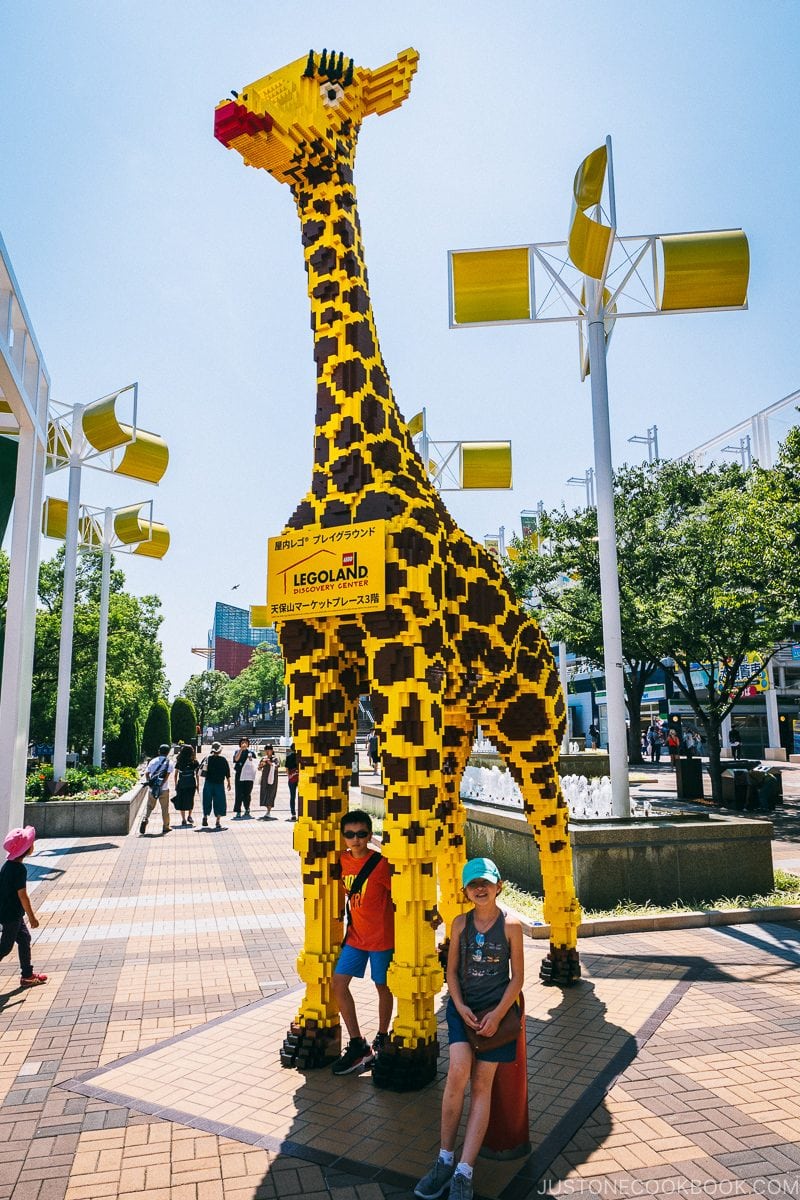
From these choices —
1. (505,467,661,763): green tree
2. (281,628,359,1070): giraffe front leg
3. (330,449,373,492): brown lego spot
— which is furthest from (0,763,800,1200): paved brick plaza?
(505,467,661,763): green tree

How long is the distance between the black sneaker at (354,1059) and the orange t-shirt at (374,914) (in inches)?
24.7

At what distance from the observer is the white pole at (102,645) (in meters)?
20.4

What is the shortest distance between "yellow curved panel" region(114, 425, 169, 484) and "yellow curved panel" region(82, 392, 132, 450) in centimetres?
128

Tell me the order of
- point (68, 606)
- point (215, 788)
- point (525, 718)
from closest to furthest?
point (525, 718)
point (68, 606)
point (215, 788)

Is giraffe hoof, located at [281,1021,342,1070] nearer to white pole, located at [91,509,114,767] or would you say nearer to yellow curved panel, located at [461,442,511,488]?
white pole, located at [91,509,114,767]

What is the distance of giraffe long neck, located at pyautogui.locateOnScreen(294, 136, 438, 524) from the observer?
5.04 metres

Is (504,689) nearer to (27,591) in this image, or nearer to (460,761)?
(460,761)

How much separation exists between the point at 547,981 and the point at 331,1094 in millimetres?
2533

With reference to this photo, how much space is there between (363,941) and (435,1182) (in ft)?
4.93

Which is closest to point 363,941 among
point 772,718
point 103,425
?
point 103,425

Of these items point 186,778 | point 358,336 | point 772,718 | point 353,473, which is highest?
point 358,336

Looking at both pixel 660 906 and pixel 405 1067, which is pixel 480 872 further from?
pixel 660 906

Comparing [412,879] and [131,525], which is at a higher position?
[131,525]

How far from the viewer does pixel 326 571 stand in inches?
195
